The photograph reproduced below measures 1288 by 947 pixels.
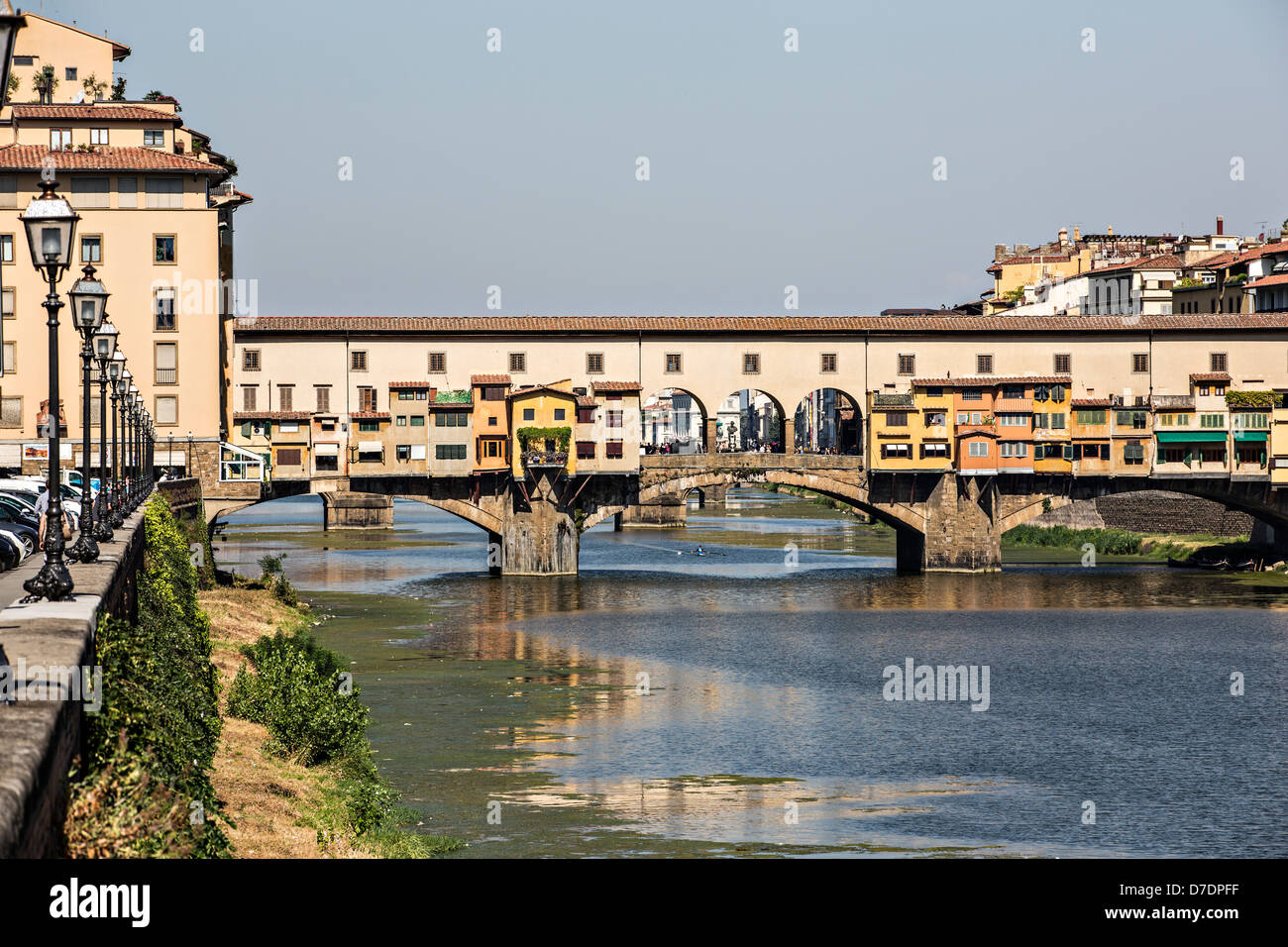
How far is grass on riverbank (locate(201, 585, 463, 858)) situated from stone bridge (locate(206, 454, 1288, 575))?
43.2 meters

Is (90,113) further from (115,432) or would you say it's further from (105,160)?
(115,432)

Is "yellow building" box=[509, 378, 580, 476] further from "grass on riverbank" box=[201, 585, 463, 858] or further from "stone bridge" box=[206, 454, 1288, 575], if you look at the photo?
"grass on riverbank" box=[201, 585, 463, 858]

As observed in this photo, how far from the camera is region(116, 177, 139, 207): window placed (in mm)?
83188

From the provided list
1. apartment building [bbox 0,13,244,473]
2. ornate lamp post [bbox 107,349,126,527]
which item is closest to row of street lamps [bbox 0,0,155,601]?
ornate lamp post [bbox 107,349,126,527]

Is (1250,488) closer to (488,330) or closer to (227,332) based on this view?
(488,330)

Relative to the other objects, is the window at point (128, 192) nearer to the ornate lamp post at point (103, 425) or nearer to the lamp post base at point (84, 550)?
the ornate lamp post at point (103, 425)

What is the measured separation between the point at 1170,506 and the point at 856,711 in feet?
231

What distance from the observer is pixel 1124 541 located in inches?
4085

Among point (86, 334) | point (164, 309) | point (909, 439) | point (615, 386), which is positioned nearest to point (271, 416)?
point (164, 309)

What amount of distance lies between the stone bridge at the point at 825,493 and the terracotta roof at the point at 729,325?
6.89 meters

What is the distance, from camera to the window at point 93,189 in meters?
82.8

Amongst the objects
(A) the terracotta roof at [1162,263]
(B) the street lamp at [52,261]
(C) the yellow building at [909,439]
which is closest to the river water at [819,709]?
(C) the yellow building at [909,439]

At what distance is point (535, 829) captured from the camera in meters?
29.5
